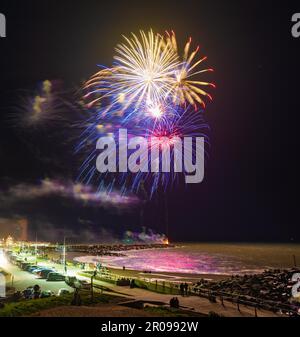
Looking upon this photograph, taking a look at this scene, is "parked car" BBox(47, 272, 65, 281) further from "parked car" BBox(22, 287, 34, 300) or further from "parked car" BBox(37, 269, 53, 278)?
"parked car" BBox(22, 287, 34, 300)

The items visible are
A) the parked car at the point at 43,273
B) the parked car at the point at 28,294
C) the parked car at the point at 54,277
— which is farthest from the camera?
the parked car at the point at 43,273

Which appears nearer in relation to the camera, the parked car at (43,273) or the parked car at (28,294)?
the parked car at (28,294)

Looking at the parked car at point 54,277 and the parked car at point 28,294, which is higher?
the parked car at point 28,294

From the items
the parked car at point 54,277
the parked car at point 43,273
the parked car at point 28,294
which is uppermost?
the parked car at point 28,294

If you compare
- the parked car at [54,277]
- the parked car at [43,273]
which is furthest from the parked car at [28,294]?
the parked car at [43,273]

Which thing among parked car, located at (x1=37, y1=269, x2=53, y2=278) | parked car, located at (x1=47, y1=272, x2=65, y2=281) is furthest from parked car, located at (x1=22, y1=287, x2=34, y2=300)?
parked car, located at (x1=37, y1=269, x2=53, y2=278)

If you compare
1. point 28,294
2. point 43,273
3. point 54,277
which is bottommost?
point 43,273

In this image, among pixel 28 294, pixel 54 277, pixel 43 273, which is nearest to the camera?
pixel 28 294

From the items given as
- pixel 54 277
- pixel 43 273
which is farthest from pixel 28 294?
pixel 43 273

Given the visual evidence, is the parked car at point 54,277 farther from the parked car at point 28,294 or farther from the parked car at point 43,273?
the parked car at point 28,294

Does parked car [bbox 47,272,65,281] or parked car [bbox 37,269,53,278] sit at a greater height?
parked car [bbox 47,272,65,281]

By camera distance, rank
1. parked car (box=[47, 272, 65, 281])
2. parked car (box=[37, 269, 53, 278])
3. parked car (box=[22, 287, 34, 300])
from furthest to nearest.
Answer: parked car (box=[37, 269, 53, 278]), parked car (box=[47, 272, 65, 281]), parked car (box=[22, 287, 34, 300])

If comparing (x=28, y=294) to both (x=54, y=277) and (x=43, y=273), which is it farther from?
(x=43, y=273)
